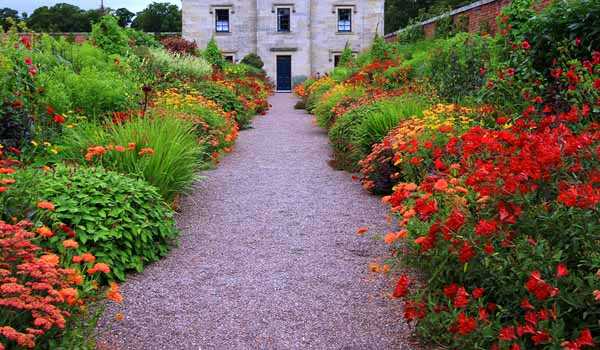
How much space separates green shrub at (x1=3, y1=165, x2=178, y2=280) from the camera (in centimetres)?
417

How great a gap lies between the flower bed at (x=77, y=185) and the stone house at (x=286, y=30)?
87.3 feet

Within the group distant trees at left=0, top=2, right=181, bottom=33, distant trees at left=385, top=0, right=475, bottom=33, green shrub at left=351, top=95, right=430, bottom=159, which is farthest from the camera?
distant trees at left=0, top=2, right=181, bottom=33

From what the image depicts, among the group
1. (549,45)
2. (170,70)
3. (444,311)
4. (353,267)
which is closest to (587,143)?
(444,311)

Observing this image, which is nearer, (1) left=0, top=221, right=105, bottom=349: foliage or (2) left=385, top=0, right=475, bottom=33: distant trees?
(1) left=0, top=221, right=105, bottom=349: foliage

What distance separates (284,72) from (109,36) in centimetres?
2263

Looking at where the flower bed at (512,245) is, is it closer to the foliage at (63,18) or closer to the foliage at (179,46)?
the foliage at (179,46)

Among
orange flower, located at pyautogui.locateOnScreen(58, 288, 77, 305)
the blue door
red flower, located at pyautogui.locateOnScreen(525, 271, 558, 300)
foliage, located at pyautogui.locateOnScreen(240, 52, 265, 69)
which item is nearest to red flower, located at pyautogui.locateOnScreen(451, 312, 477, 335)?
red flower, located at pyautogui.locateOnScreen(525, 271, 558, 300)

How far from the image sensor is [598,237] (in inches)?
106

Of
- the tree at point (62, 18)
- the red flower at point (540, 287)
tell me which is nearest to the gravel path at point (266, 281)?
the red flower at point (540, 287)

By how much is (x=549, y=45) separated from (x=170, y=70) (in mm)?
10844

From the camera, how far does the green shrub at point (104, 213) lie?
417 centimetres

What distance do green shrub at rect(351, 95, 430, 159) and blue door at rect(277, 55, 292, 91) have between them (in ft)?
95.0

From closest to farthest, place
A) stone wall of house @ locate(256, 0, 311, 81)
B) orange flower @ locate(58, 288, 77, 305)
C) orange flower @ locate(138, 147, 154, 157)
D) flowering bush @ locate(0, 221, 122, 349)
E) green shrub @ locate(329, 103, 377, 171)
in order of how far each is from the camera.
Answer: flowering bush @ locate(0, 221, 122, 349), orange flower @ locate(58, 288, 77, 305), orange flower @ locate(138, 147, 154, 157), green shrub @ locate(329, 103, 377, 171), stone wall of house @ locate(256, 0, 311, 81)

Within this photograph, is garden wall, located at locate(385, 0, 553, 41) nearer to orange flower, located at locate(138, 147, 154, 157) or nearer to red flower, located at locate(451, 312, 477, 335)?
orange flower, located at locate(138, 147, 154, 157)
